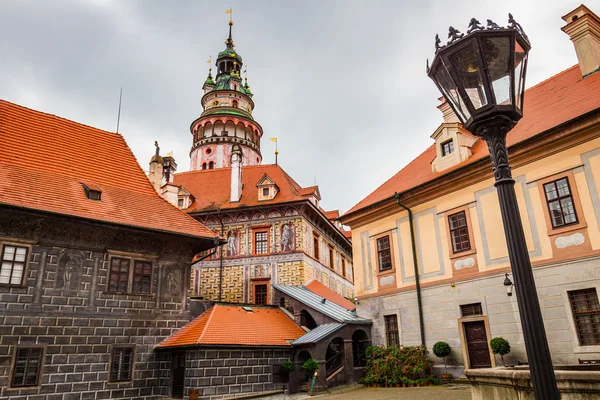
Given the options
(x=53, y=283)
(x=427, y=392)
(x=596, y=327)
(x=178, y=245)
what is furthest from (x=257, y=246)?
(x=596, y=327)

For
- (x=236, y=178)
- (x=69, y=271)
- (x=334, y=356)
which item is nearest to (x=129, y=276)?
(x=69, y=271)

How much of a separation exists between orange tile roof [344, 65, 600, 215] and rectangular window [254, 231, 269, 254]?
684 cm

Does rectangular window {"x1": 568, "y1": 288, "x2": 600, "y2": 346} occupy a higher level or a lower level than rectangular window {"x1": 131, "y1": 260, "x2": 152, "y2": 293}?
lower

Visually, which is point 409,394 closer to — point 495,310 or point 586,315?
point 495,310

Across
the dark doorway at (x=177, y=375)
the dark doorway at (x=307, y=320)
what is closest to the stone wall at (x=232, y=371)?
the dark doorway at (x=177, y=375)

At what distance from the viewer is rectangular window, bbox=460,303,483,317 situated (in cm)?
1457

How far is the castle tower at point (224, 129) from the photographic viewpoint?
37.2m

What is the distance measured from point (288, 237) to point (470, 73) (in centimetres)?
2084

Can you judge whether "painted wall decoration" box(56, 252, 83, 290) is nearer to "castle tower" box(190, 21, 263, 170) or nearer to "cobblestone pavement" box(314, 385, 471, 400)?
"cobblestone pavement" box(314, 385, 471, 400)

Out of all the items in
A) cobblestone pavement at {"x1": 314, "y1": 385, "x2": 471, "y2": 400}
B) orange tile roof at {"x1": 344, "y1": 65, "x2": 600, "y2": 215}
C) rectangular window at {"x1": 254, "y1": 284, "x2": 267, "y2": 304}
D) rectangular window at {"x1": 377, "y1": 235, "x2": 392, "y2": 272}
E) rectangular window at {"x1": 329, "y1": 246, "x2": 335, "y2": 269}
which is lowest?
cobblestone pavement at {"x1": 314, "y1": 385, "x2": 471, "y2": 400}

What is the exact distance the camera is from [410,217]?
1755 centimetres

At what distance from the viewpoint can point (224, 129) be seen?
37969mm

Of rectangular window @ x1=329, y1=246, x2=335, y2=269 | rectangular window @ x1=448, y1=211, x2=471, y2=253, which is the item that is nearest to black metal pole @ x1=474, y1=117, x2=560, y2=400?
rectangular window @ x1=448, y1=211, x2=471, y2=253

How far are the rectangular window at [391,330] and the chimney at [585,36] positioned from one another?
10.9 m
